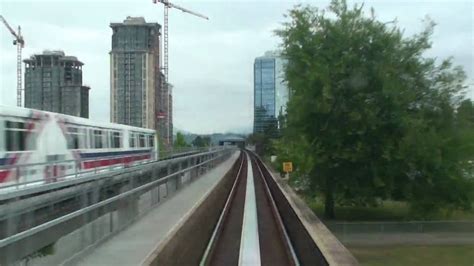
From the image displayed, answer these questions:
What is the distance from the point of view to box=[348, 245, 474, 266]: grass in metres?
20.4

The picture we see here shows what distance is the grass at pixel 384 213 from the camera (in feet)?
116

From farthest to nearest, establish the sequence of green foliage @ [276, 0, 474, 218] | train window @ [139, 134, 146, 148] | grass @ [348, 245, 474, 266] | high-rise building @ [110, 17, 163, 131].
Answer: high-rise building @ [110, 17, 163, 131] < train window @ [139, 134, 146, 148] < green foliage @ [276, 0, 474, 218] < grass @ [348, 245, 474, 266]

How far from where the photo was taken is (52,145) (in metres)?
22.3

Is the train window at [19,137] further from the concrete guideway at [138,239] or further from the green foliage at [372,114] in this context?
the green foliage at [372,114]

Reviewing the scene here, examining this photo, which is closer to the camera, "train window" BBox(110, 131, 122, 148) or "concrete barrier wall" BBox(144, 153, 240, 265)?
"concrete barrier wall" BBox(144, 153, 240, 265)

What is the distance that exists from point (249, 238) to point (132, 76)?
57.6m

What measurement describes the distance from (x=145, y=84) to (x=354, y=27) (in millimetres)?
50142

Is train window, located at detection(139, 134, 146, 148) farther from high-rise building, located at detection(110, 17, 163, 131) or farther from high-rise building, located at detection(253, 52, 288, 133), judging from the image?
high-rise building, located at detection(253, 52, 288, 133)

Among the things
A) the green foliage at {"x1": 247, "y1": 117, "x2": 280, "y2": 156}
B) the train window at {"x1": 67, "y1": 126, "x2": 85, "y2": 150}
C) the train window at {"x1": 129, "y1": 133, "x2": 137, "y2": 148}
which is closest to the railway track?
the train window at {"x1": 67, "y1": 126, "x2": 85, "y2": 150}

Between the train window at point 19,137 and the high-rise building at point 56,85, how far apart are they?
40.6 meters

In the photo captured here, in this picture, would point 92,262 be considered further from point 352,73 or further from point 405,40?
point 405,40

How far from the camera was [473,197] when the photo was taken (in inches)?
1341

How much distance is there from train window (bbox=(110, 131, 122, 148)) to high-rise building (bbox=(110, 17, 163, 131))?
42.0 meters

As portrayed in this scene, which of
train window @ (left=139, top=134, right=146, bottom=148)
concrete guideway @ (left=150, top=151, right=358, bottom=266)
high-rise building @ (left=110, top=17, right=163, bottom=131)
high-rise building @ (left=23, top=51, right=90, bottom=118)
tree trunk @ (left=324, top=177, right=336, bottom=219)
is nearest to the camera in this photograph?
concrete guideway @ (left=150, top=151, right=358, bottom=266)
